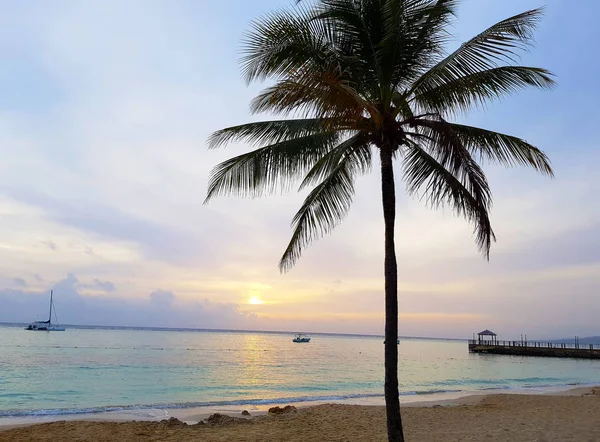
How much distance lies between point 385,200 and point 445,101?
167 centimetres

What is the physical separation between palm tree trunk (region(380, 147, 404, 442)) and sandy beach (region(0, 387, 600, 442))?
383 cm

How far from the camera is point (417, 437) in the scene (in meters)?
10.1

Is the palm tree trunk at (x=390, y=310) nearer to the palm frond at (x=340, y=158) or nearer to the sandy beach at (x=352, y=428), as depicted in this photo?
the palm frond at (x=340, y=158)

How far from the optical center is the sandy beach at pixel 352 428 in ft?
32.8

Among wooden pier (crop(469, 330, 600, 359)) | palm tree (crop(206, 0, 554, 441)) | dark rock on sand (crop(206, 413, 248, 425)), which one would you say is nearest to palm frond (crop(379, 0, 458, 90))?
palm tree (crop(206, 0, 554, 441))

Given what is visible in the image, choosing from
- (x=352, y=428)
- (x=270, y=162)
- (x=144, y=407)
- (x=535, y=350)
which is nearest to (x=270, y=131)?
(x=270, y=162)

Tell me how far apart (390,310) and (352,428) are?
607 cm

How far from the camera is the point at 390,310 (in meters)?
6.18

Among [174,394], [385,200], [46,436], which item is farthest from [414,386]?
[385,200]

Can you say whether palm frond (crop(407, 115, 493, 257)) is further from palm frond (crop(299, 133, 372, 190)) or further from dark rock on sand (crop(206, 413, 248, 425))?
dark rock on sand (crop(206, 413, 248, 425))

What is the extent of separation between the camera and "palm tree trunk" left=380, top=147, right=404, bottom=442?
6023 mm

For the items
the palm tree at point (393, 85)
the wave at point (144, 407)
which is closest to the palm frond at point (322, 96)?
the palm tree at point (393, 85)

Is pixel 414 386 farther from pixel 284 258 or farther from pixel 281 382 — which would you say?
pixel 284 258

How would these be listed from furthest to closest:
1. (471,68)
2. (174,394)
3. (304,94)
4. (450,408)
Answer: (174,394) < (450,408) < (471,68) < (304,94)
